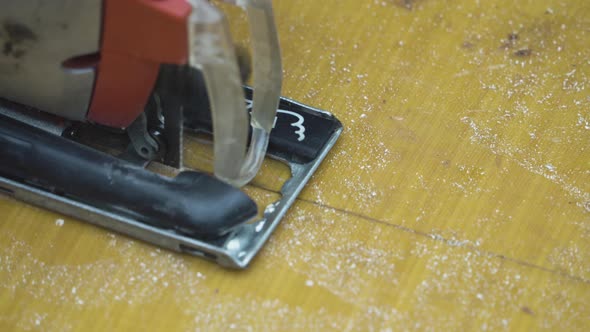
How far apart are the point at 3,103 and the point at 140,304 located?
1.03ft

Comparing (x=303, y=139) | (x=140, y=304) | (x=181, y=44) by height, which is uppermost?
(x=181, y=44)

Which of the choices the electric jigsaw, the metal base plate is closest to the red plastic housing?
the electric jigsaw

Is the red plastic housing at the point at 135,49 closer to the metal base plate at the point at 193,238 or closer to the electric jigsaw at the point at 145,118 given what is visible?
the electric jigsaw at the point at 145,118

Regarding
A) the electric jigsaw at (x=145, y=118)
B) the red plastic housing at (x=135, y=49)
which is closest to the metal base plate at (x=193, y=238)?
the electric jigsaw at (x=145, y=118)

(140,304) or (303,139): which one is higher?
(303,139)

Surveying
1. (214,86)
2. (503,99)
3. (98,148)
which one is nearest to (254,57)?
(214,86)

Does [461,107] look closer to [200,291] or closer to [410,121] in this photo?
[410,121]

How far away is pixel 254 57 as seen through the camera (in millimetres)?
821

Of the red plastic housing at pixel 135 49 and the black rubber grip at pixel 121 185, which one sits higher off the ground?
the red plastic housing at pixel 135 49

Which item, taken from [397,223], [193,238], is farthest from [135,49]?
[397,223]

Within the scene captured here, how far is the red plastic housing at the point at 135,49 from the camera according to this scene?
685 mm

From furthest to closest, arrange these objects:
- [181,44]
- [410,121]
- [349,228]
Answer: [410,121] → [349,228] → [181,44]

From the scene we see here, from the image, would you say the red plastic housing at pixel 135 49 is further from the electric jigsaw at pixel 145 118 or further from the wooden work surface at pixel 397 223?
the wooden work surface at pixel 397 223

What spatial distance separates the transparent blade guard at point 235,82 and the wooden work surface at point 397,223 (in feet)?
0.17
